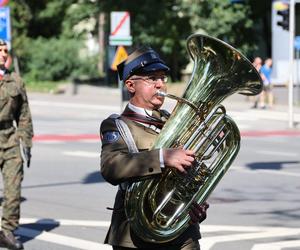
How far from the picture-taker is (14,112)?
24.8ft

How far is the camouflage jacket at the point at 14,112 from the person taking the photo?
7453 mm

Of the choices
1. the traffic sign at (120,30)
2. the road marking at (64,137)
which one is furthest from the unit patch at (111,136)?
the traffic sign at (120,30)

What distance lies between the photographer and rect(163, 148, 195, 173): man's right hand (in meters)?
3.78

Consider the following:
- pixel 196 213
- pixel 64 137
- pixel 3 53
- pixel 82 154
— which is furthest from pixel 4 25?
pixel 196 213

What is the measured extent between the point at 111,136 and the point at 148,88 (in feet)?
1.02

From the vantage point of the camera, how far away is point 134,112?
417 centimetres

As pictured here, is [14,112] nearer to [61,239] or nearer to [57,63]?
[61,239]

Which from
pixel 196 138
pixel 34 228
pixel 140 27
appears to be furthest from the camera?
pixel 140 27

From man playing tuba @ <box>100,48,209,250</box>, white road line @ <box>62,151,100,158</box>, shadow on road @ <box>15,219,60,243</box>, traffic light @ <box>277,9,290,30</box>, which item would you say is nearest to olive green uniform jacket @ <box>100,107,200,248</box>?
man playing tuba @ <box>100,48,209,250</box>

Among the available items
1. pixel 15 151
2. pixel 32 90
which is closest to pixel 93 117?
pixel 32 90

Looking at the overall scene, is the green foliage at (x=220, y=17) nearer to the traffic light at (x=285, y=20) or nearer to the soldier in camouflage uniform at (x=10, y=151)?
the traffic light at (x=285, y=20)

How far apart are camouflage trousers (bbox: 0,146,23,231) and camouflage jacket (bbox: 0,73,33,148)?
91 millimetres

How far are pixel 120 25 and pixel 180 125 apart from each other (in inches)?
692

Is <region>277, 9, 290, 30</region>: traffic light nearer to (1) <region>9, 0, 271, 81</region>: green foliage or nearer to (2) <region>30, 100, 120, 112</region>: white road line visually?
(2) <region>30, 100, 120, 112</region>: white road line
